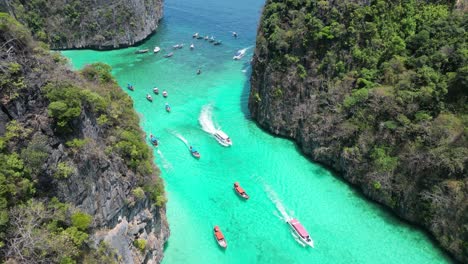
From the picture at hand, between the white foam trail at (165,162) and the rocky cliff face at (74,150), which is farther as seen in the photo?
the white foam trail at (165,162)

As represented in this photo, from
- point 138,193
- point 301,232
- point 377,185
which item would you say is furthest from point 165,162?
point 377,185

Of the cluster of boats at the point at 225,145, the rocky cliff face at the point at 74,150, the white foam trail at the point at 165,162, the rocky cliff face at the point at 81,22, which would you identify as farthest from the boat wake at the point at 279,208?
the rocky cliff face at the point at 81,22

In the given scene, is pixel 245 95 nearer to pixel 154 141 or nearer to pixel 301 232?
pixel 154 141

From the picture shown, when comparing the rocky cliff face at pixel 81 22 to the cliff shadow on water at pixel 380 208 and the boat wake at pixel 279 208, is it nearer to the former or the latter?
the cliff shadow on water at pixel 380 208

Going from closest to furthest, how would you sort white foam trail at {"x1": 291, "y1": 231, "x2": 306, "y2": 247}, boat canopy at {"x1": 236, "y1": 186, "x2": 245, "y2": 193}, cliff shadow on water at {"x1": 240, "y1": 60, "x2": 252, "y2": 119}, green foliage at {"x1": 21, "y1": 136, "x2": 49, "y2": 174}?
green foliage at {"x1": 21, "y1": 136, "x2": 49, "y2": 174}
white foam trail at {"x1": 291, "y1": 231, "x2": 306, "y2": 247}
boat canopy at {"x1": 236, "y1": 186, "x2": 245, "y2": 193}
cliff shadow on water at {"x1": 240, "y1": 60, "x2": 252, "y2": 119}

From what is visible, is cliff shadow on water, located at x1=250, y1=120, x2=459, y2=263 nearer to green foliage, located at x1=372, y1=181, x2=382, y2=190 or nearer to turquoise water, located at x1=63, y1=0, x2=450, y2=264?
turquoise water, located at x1=63, y1=0, x2=450, y2=264

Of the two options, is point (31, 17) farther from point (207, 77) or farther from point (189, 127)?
point (189, 127)

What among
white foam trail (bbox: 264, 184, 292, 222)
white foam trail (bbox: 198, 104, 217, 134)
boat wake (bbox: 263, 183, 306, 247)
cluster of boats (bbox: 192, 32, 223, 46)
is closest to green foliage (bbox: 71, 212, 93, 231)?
boat wake (bbox: 263, 183, 306, 247)
